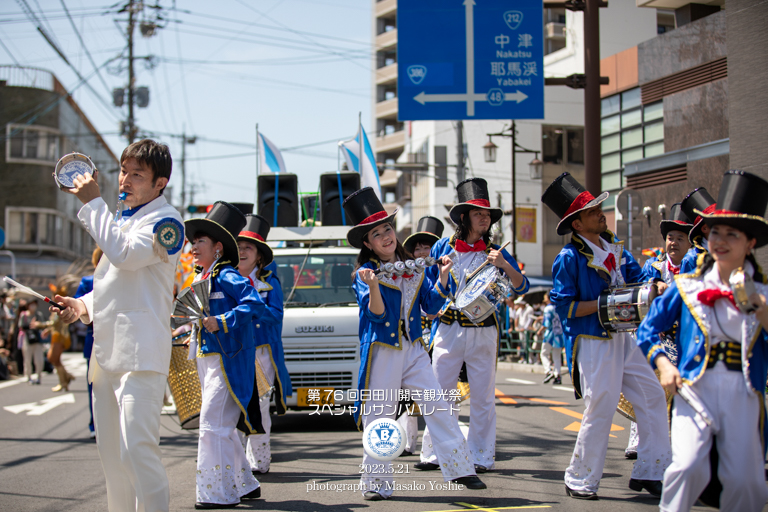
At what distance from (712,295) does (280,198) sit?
7801mm

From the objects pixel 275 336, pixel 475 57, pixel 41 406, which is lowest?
pixel 41 406

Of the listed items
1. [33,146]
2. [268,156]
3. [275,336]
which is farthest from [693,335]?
[33,146]

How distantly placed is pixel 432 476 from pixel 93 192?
11.5 ft

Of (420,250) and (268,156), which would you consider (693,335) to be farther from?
(268,156)

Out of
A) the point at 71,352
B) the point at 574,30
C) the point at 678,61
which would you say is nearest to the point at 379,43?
the point at 574,30

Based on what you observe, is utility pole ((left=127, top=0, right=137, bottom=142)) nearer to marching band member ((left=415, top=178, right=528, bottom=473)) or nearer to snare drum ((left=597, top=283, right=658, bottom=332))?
marching band member ((left=415, top=178, right=528, bottom=473))

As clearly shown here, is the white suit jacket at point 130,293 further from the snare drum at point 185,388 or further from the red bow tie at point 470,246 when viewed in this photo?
the red bow tie at point 470,246

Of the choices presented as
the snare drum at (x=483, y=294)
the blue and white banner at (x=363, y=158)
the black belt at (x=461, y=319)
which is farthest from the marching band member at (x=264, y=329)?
the blue and white banner at (x=363, y=158)

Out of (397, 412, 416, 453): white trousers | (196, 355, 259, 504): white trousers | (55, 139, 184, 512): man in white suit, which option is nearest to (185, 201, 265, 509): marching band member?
(196, 355, 259, 504): white trousers

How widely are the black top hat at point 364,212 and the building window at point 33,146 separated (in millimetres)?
36429

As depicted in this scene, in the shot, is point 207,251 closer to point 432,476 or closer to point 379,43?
point 432,476

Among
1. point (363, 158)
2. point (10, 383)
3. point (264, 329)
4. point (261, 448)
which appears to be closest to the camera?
point (261, 448)

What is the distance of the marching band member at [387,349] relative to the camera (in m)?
5.05

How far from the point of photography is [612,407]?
5027 millimetres
